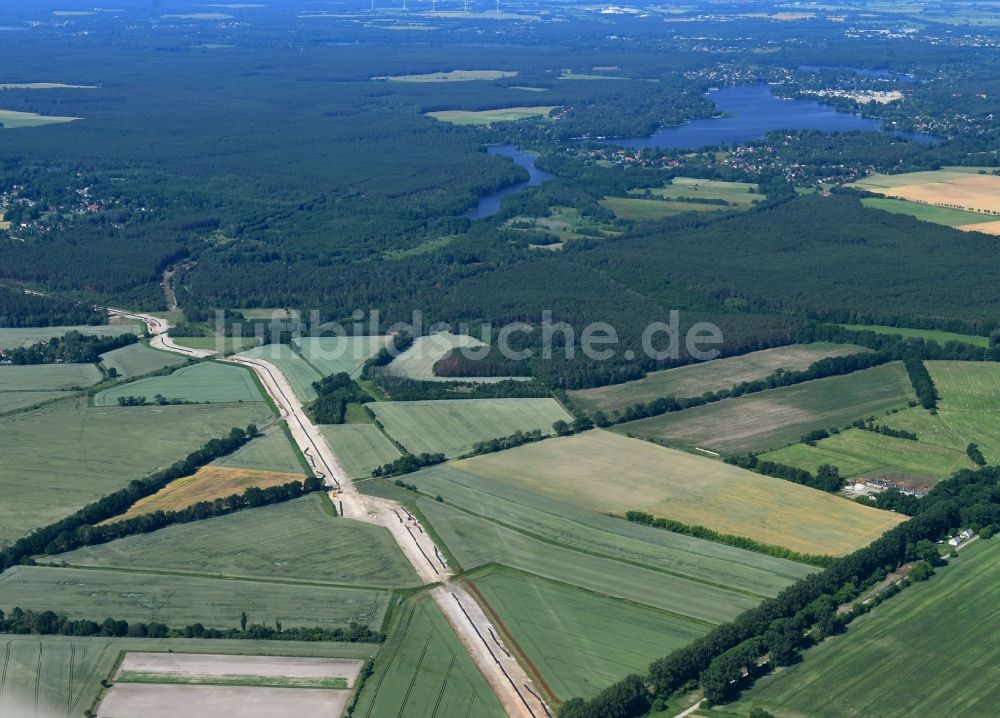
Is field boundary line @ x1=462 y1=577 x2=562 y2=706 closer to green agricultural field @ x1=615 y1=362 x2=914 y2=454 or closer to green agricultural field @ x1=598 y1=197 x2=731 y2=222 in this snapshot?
green agricultural field @ x1=615 y1=362 x2=914 y2=454

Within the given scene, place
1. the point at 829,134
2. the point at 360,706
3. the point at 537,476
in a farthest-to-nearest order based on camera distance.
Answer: the point at 829,134, the point at 537,476, the point at 360,706

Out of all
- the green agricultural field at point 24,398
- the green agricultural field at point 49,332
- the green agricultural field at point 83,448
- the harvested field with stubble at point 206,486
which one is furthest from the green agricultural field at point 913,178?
the harvested field with stubble at point 206,486

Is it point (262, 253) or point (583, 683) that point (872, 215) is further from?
point (583, 683)

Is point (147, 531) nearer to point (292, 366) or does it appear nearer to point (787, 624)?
point (292, 366)

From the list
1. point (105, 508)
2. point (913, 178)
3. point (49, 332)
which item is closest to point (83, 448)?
point (105, 508)

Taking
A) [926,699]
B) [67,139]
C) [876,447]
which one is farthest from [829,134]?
[926,699]

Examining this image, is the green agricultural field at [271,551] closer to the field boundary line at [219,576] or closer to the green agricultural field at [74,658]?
the field boundary line at [219,576]
